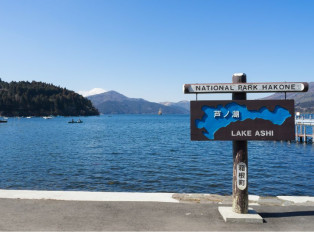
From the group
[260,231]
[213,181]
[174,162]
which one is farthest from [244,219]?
[174,162]

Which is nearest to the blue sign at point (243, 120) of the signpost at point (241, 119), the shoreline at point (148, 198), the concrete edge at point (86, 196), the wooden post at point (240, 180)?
the signpost at point (241, 119)

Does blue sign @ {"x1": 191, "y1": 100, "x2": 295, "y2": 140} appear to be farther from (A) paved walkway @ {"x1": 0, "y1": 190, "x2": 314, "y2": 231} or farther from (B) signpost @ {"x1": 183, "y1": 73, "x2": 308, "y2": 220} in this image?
(A) paved walkway @ {"x1": 0, "y1": 190, "x2": 314, "y2": 231}

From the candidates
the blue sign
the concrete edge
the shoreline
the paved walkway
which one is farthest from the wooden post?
the concrete edge

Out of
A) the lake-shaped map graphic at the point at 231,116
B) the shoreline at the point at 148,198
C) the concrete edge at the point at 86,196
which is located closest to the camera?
the lake-shaped map graphic at the point at 231,116

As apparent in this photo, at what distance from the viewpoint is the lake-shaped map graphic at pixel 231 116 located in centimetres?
830

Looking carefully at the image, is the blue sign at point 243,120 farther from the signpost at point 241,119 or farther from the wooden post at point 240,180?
the wooden post at point 240,180

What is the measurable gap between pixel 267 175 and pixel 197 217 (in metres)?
21.9

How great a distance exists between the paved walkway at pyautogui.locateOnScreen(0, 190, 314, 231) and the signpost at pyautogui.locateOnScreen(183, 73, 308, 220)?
103cm

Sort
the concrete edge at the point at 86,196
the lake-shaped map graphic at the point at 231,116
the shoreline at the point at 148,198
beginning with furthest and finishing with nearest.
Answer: the concrete edge at the point at 86,196 → the shoreline at the point at 148,198 → the lake-shaped map graphic at the point at 231,116

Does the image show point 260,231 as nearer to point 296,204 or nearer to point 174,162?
point 296,204

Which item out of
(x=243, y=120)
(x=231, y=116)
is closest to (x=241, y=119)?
(x=243, y=120)

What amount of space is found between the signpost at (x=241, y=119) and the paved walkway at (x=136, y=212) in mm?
1027

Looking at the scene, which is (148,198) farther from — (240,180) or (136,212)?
(240,180)

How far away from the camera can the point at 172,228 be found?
7258 mm
